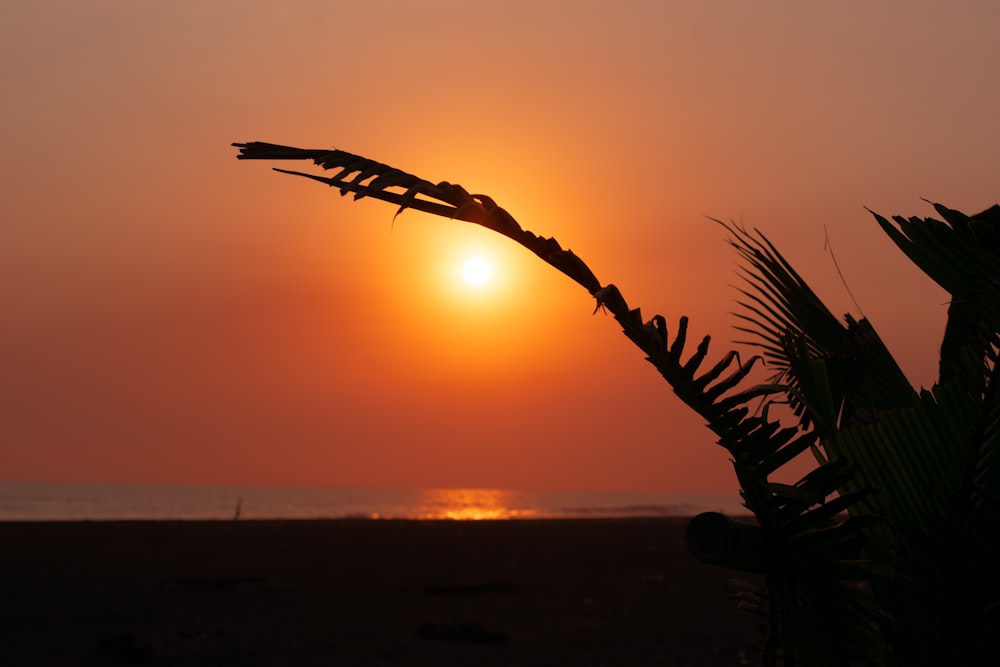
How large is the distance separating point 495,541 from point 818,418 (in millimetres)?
32790

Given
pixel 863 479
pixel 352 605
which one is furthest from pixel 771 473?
pixel 352 605

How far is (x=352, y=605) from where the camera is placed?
17578 millimetres

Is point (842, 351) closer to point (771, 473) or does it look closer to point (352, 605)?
point (771, 473)

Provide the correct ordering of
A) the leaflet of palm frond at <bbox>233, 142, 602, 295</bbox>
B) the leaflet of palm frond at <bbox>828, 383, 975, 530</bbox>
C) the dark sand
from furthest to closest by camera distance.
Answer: the dark sand < the leaflet of palm frond at <bbox>828, 383, 975, 530</bbox> < the leaflet of palm frond at <bbox>233, 142, 602, 295</bbox>

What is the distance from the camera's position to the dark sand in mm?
12930

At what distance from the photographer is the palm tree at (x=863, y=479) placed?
268 cm

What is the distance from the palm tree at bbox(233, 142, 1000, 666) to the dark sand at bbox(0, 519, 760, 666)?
9809mm

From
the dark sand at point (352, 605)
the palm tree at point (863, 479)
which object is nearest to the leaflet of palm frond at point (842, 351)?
the palm tree at point (863, 479)

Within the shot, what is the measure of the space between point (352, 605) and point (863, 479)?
1541 centimetres

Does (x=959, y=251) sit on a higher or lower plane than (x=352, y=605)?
lower

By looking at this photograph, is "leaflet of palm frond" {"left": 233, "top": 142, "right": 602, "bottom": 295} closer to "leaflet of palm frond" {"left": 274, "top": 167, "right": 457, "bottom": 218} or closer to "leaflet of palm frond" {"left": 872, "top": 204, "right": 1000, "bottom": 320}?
"leaflet of palm frond" {"left": 274, "top": 167, "right": 457, "bottom": 218}

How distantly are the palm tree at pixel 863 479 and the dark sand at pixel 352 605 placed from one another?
9.81 metres

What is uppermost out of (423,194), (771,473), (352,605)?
(352,605)

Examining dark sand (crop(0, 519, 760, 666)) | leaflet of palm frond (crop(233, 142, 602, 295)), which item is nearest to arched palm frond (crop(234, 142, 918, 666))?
leaflet of palm frond (crop(233, 142, 602, 295))
